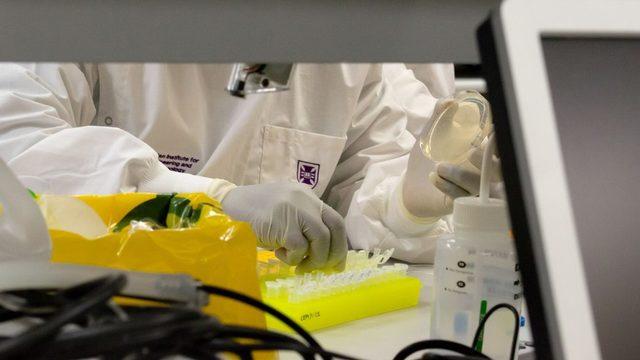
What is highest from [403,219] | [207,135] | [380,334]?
[207,135]

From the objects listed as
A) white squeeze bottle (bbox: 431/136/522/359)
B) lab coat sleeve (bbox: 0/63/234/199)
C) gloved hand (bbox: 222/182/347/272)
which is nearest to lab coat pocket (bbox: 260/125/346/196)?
lab coat sleeve (bbox: 0/63/234/199)

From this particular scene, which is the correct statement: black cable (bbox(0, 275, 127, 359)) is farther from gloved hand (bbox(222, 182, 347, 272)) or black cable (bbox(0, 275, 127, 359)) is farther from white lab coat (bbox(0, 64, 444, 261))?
white lab coat (bbox(0, 64, 444, 261))

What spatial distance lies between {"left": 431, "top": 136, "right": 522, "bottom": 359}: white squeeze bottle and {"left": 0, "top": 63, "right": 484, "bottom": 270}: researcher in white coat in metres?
0.30

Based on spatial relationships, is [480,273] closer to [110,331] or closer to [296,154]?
[110,331]

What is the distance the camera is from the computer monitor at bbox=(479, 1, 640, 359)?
12.2 inches

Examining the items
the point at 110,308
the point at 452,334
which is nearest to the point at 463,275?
the point at 452,334

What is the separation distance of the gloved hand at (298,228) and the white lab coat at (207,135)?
16 centimetres

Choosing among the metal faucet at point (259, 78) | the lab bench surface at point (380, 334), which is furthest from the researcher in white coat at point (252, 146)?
the metal faucet at point (259, 78)

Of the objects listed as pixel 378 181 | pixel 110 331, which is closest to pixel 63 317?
pixel 110 331

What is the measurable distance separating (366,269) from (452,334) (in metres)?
0.26

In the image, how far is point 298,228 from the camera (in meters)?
0.92

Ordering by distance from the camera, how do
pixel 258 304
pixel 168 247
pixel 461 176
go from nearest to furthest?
pixel 258 304, pixel 168 247, pixel 461 176

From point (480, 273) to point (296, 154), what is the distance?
99cm

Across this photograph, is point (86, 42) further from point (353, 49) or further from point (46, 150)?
point (46, 150)
